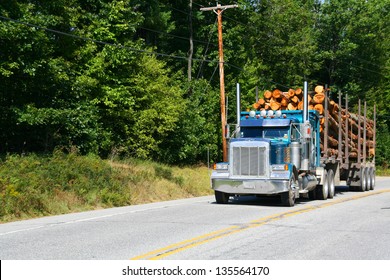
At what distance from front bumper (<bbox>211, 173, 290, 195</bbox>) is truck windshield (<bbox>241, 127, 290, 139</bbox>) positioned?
195cm

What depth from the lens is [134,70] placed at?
100.0ft

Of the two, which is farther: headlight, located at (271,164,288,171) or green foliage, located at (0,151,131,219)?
headlight, located at (271,164,288,171)

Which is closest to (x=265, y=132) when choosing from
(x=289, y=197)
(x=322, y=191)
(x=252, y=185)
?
(x=252, y=185)

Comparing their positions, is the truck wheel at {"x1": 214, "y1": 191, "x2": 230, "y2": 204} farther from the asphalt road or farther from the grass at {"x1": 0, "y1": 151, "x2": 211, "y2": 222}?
the grass at {"x1": 0, "y1": 151, "x2": 211, "y2": 222}

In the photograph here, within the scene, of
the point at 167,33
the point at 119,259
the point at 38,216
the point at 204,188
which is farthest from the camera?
the point at 167,33

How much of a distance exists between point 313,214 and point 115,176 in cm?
841

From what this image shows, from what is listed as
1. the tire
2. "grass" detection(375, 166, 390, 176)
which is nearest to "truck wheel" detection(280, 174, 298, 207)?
the tire

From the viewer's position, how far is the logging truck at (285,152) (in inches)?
722

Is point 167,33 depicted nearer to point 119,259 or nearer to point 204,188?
point 204,188

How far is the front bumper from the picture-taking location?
18109 millimetres

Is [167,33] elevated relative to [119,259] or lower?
elevated

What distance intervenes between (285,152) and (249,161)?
1.51 meters

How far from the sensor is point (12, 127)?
76.5 ft

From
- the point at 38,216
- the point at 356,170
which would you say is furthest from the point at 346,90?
the point at 38,216
